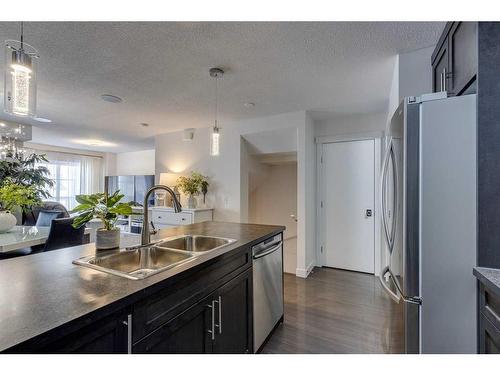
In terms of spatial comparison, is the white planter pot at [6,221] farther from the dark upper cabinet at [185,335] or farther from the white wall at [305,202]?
the white wall at [305,202]

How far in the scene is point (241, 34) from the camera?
5.73 ft

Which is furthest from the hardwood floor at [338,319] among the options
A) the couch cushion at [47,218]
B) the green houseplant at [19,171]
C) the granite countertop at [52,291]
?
the green houseplant at [19,171]

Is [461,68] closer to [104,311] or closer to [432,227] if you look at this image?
[432,227]

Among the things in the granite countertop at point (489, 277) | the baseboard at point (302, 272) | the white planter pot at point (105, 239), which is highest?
the white planter pot at point (105, 239)

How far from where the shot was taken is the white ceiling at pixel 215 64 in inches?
67.1

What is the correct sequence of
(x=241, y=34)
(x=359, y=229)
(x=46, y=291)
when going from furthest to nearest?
1. (x=359, y=229)
2. (x=241, y=34)
3. (x=46, y=291)

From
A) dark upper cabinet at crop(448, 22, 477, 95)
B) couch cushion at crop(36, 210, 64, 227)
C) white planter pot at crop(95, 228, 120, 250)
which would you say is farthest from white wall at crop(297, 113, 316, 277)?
couch cushion at crop(36, 210, 64, 227)

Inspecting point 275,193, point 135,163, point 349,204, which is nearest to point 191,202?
point 275,193

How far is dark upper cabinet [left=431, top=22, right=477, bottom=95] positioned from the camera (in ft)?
4.08

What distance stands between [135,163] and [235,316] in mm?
6890

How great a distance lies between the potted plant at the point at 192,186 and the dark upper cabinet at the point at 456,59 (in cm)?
331

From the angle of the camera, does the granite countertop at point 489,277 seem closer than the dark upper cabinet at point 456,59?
Yes
